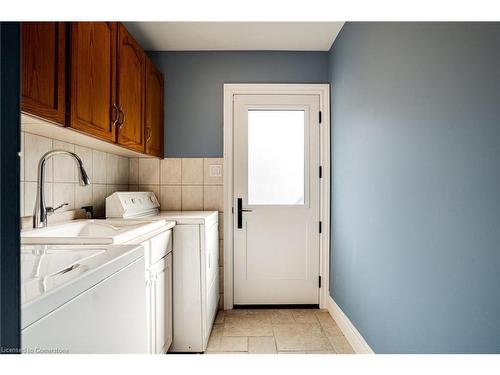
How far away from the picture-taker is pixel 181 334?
2145 mm

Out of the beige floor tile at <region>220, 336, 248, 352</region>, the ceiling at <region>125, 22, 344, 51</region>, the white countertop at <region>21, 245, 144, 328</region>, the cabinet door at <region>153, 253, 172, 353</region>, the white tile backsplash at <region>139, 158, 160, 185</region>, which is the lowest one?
the beige floor tile at <region>220, 336, 248, 352</region>

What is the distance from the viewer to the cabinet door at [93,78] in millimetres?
1440

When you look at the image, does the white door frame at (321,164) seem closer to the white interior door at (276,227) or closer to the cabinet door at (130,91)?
the white interior door at (276,227)

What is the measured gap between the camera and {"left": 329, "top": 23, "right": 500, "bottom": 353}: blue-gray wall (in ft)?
3.27

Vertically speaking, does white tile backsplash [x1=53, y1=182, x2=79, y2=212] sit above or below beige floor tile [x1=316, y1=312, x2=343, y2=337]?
above

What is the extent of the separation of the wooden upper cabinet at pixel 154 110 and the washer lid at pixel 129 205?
14.8 inches

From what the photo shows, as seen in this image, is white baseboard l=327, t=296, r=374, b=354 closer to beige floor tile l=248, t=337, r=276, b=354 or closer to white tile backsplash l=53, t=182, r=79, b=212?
beige floor tile l=248, t=337, r=276, b=354

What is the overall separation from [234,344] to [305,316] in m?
0.79

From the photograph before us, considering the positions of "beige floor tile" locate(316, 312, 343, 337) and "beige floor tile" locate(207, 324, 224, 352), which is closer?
"beige floor tile" locate(207, 324, 224, 352)

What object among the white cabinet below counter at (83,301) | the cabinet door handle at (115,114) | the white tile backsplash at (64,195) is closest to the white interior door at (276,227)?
the cabinet door handle at (115,114)

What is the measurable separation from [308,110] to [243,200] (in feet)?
3.49

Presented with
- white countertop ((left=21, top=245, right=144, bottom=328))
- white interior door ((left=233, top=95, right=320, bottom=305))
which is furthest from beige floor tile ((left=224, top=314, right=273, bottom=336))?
white countertop ((left=21, top=245, right=144, bottom=328))

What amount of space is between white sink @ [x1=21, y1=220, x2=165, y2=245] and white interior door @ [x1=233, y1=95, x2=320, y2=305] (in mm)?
1185

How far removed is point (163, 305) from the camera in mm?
1944
